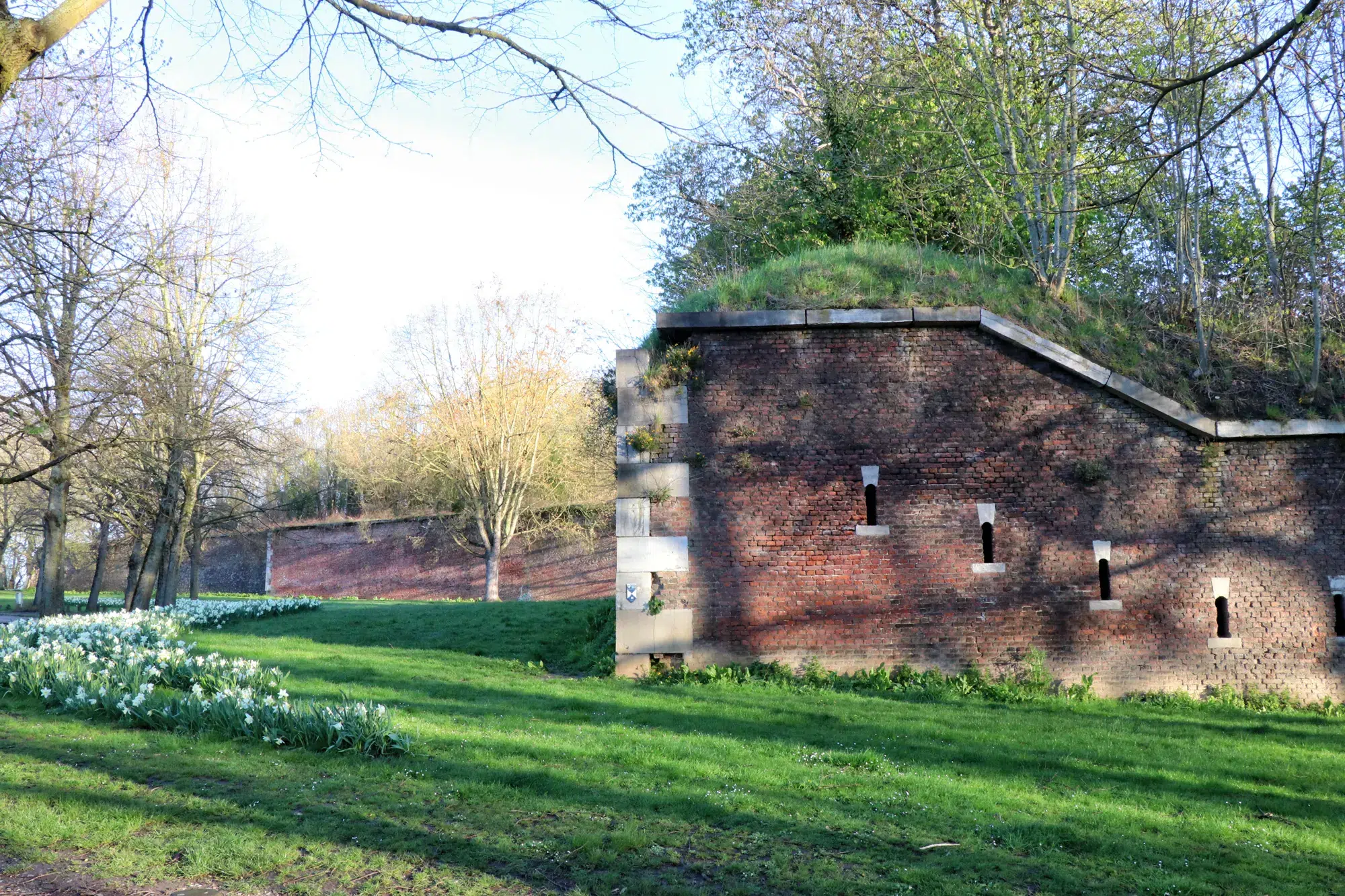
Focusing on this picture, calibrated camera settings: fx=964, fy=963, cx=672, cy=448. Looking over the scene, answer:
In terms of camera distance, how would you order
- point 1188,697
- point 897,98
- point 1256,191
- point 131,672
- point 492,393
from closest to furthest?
point 131,672 < point 1188,697 < point 1256,191 < point 897,98 < point 492,393

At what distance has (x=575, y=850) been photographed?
18.6ft

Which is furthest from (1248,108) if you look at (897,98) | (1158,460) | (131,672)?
(131,672)

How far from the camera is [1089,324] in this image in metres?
13.5

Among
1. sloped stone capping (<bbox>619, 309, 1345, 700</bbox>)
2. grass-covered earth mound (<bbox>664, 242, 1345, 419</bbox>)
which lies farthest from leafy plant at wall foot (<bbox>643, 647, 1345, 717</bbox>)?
grass-covered earth mound (<bbox>664, 242, 1345, 419</bbox>)

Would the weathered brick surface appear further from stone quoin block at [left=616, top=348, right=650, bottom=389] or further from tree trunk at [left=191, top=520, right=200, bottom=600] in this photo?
tree trunk at [left=191, top=520, right=200, bottom=600]

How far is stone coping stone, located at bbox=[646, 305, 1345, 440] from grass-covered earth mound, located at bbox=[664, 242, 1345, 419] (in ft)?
0.84

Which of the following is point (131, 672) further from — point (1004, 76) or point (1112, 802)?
point (1004, 76)

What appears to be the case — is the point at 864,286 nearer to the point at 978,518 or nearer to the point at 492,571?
the point at 978,518

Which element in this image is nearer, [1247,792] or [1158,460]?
[1247,792]

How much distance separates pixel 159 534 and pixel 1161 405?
20731 mm

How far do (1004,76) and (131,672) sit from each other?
46.8ft

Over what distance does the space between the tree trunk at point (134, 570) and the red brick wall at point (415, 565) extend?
10995 mm

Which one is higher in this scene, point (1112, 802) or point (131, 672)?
point (131, 672)

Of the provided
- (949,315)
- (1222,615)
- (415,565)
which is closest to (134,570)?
(415,565)
